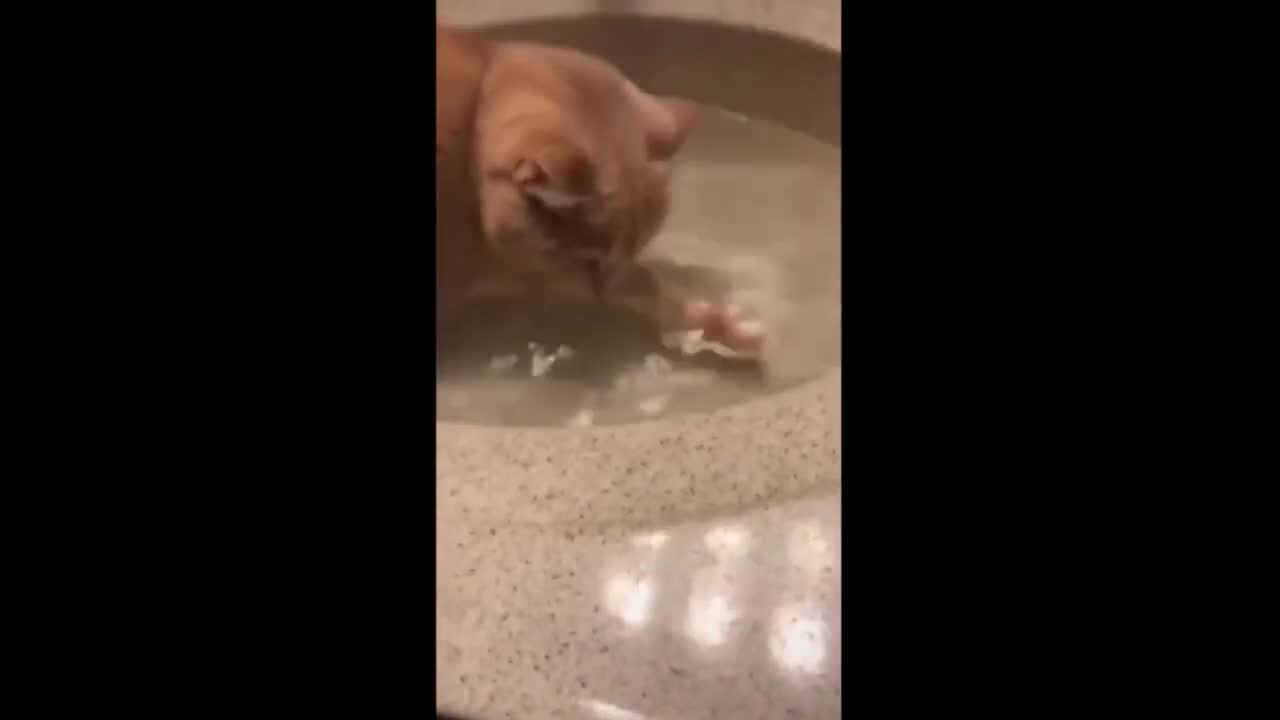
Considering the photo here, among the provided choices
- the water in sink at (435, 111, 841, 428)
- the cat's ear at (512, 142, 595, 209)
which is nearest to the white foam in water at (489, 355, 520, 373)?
the water in sink at (435, 111, 841, 428)

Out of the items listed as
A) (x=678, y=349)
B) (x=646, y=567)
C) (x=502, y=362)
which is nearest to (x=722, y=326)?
(x=678, y=349)

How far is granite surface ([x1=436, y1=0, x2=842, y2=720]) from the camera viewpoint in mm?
406

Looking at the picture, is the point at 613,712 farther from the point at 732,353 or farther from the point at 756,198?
the point at 756,198

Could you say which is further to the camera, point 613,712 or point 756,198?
point 756,198

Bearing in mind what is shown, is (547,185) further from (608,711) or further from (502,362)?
(608,711)

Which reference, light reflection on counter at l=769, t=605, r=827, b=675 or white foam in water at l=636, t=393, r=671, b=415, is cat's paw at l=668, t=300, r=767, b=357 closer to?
white foam in water at l=636, t=393, r=671, b=415

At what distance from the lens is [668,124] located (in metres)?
0.79

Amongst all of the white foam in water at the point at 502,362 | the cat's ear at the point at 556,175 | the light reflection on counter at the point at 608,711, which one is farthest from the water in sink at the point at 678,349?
the light reflection on counter at the point at 608,711

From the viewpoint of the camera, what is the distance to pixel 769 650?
0.42 m

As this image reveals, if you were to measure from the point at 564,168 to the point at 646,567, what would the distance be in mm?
269

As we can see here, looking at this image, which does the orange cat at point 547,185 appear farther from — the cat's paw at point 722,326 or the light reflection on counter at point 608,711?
the light reflection on counter at point 608,711

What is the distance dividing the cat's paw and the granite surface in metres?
0.16
